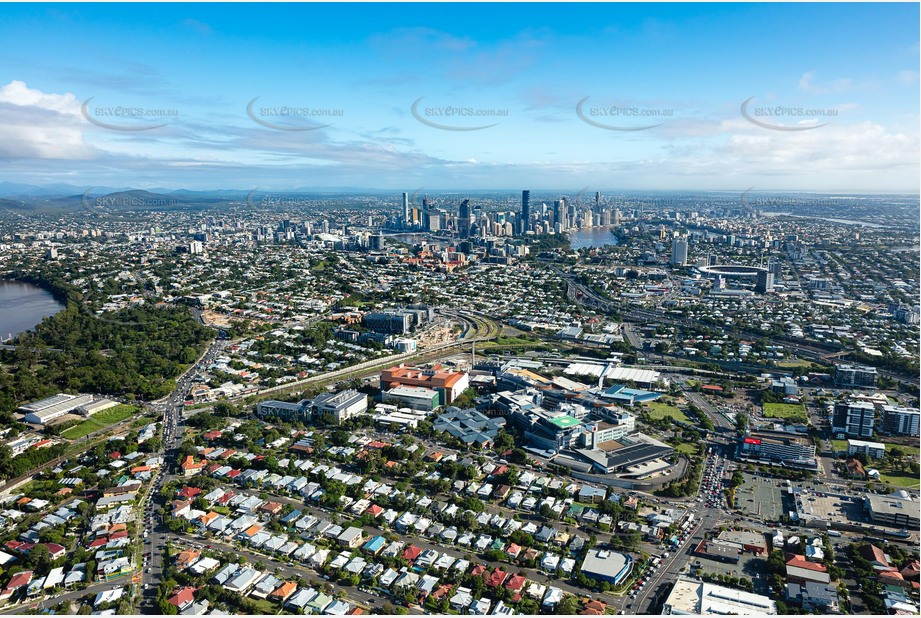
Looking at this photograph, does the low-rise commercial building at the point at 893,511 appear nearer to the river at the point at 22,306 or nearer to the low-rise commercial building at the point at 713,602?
the low-rise commercial building at the point at 713,602

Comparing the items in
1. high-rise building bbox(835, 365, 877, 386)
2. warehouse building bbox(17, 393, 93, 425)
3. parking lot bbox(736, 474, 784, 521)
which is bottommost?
parking lot bbox(736, 474, 784, 521)

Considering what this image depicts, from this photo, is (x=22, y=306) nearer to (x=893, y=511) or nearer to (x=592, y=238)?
(x=893, y=511)

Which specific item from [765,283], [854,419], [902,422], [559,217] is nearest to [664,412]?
[854,419]

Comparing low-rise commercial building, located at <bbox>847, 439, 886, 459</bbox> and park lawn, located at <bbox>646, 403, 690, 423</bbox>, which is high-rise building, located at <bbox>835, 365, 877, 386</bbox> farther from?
park lawn, located at <bbox>646, 403, 690, 423</bbox>

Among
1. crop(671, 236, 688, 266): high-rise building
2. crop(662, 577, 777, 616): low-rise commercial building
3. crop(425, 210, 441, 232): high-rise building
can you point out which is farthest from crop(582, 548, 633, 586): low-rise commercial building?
crop(425, 210, 441, 232): high-rise building

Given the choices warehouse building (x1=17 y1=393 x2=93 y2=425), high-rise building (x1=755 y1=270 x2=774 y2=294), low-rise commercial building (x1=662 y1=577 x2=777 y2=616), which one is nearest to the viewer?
low-rise commercial building (x1=662 y1=577 x2=777 y2=616)

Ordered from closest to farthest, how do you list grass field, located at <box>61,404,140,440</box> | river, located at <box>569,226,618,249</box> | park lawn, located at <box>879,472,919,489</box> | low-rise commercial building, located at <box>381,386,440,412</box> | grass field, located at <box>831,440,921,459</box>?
park lawn, located at <box>879,472,919,489</box>, grass field, located at <box>831,440,921,459</box>, grass field, located at <box>61,404,140,440</box>, low-rise commercial building, located at <box>381,386,440,412</box>, river, located at <box>569,226,618,249</box>
